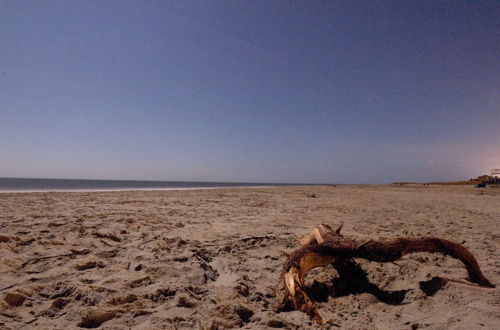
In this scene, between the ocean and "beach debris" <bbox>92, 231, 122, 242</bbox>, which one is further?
the ocean

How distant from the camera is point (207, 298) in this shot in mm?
2129

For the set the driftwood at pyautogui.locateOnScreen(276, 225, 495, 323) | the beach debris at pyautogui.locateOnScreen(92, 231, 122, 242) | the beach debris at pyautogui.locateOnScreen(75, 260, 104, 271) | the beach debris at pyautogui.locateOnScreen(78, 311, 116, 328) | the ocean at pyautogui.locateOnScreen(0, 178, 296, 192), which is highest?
the driftwood at pyautogui.locateOnScreen(276, 225, 495, 323)

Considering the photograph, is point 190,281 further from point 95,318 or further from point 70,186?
point 70,186

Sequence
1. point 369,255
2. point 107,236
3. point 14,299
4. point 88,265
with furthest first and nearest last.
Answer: point 107,236 → point 88,265 → point 369,255 → point 14,299

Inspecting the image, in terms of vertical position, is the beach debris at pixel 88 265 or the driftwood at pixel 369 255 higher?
the driftwood at pixel 369 255

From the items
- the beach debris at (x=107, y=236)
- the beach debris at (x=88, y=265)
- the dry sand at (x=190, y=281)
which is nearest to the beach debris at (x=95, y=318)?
the dry sand at (x=190, y=281)

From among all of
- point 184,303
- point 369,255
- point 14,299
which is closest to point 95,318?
point 184,303

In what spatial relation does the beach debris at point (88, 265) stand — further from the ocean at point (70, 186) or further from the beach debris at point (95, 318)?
the ocean at point (70, 186)

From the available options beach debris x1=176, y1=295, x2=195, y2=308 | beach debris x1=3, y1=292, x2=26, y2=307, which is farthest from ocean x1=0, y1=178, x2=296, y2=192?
beach debris x1=176, y1=295, x2=195, y2=308

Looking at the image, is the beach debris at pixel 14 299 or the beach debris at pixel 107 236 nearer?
the beach debris at pixel 14 299

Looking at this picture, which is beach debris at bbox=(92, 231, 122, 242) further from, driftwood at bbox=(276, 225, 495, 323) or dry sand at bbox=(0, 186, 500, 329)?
driftwood at bbox=(276, 225, 495, 323)

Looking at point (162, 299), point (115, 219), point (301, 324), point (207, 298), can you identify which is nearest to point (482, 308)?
point (301, 324)

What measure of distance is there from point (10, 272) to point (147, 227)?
2178 millimetres

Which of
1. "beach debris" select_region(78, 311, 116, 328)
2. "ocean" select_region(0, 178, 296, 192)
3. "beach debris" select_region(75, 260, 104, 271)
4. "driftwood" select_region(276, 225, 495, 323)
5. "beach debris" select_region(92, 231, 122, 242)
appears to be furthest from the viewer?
"ocean" select_region(0, 178, 296, 192)
